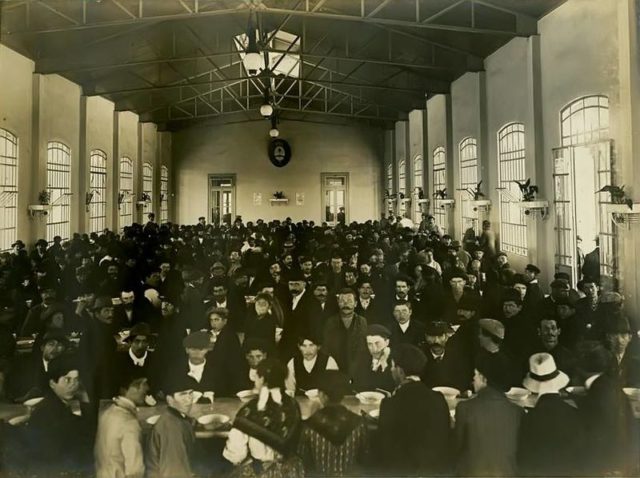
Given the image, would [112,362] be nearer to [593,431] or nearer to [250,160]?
[593,431]

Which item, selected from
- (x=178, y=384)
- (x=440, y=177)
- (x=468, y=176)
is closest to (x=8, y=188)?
(x=178, y=384)

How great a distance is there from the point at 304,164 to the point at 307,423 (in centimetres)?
1784

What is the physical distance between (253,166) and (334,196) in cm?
341

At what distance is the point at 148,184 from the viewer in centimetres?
1855

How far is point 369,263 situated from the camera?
25.5 feet

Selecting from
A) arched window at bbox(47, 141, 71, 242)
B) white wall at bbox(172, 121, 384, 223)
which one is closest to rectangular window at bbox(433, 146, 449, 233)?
white wall at bbox(172, 121, 384, 223)

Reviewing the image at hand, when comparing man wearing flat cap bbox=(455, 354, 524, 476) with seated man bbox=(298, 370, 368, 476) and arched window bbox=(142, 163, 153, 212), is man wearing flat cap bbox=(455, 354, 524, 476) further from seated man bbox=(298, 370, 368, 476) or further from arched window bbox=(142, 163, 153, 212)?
arched window bbox=(142, 163, 153, 212)

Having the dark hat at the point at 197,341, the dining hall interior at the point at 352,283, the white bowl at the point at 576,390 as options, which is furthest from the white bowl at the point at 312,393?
the white bowl at the point at 576,390

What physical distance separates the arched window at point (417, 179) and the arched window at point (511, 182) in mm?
4864

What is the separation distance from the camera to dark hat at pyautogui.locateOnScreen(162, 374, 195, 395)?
12.2 ft

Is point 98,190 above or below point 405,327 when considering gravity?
above

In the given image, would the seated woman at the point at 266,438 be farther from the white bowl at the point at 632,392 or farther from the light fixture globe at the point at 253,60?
the light fixture globe at the point at 253,60

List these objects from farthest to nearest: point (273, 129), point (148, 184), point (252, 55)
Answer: point (148, 184), point (273, 129), point (252, 55)

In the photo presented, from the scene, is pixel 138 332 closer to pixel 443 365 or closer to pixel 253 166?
pixel 443 365
